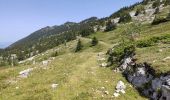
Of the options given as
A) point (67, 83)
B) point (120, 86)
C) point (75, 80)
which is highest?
point (75, 80)

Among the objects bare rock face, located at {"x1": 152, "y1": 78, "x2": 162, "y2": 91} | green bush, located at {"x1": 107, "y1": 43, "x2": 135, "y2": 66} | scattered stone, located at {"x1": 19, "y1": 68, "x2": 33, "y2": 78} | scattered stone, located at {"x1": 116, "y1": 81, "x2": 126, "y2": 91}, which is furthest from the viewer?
green bush, located at {"x1": 107, "y1": 43, "x2": 135, "y2": 66}

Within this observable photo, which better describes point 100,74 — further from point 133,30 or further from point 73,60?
point 133,30

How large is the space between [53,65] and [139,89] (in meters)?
18.1

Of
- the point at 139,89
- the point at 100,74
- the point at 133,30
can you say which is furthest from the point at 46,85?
the point at 133,30

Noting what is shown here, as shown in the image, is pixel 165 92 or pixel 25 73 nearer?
pixel 165 92

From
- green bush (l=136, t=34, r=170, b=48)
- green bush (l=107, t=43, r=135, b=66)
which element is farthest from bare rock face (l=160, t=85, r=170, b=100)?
green bush (l=136, t=34, r=170, b=48)

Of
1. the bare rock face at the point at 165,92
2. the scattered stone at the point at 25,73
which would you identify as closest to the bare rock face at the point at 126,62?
the bare rock face at the point at 165,92

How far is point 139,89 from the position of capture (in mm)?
34938

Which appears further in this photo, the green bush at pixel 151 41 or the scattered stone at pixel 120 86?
the green bush at pixel 151 41

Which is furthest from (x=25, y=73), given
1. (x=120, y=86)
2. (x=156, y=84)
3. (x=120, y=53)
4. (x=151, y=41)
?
(x=156, y=84)

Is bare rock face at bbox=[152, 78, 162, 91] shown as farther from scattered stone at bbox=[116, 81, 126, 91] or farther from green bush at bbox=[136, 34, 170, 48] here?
green bush at bbox=[136, 34, 170, 48]

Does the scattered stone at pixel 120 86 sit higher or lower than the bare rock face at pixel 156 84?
lower

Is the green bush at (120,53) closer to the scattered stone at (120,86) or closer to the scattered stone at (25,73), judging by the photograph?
the scattered stone at (120,86)

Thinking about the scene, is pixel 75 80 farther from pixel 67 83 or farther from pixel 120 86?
pixel 120 86
